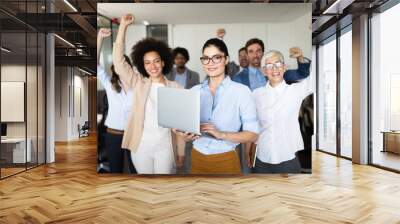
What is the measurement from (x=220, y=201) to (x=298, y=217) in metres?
1.09

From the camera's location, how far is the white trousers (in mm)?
6629

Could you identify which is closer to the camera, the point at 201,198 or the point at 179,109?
the point at 201,198

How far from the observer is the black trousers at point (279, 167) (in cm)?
662

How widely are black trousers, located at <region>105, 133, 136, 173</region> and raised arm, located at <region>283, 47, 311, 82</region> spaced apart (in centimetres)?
295

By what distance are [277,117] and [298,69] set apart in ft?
2.85

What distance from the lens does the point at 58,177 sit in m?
6.75

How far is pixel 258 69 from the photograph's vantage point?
6.59 m

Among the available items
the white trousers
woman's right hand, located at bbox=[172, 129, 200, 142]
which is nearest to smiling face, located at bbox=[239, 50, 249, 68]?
woman's right hand, located at bbox=[172, 129, 200, 142]

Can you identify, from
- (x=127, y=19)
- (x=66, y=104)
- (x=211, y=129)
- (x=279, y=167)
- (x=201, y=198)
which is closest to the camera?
(x=201, y=198)

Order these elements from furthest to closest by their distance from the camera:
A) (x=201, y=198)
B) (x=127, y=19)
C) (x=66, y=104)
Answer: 1. (x=66, y=104)
2. (x=127, y=19)
3. (x=201, y=198)

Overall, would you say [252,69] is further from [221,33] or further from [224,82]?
[221,33]

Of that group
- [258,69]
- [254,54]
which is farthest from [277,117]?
[254,54]

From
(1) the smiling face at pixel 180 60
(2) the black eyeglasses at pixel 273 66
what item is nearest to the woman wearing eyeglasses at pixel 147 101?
(1) the smiling face at pixel 180 60

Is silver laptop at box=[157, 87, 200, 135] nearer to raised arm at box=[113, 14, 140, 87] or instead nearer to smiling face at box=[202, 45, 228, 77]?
smiling face at box=[202, 45, 228, 77]
